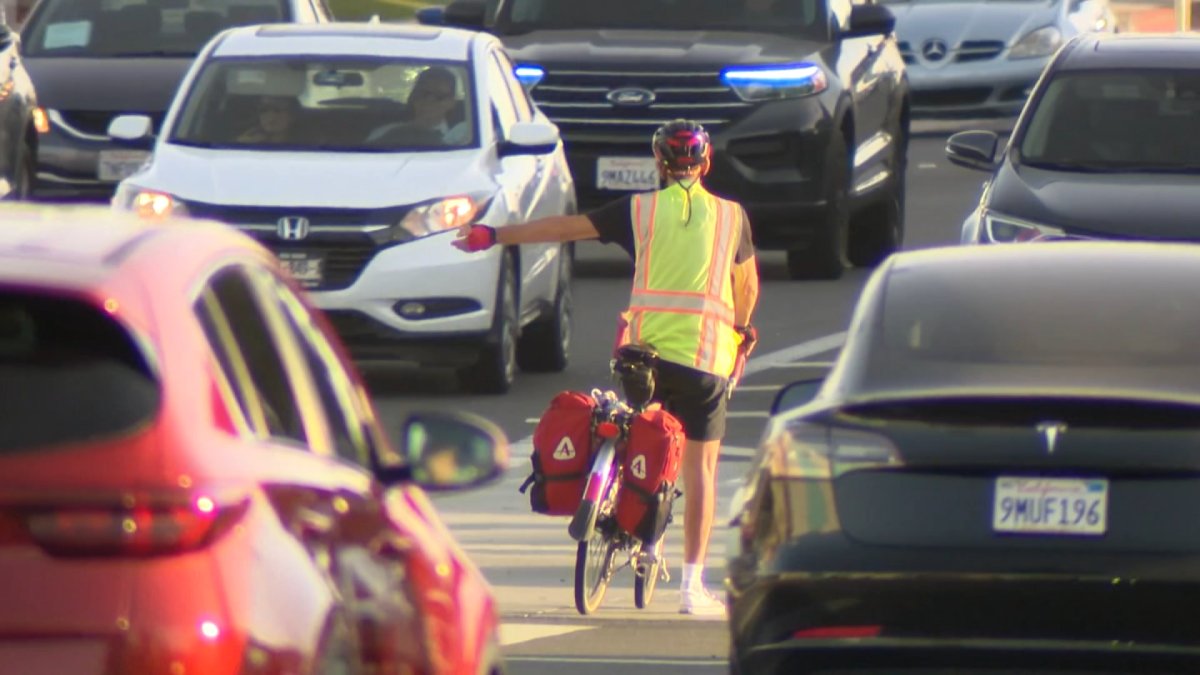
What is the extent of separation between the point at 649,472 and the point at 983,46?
1843cm

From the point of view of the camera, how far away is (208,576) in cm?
438

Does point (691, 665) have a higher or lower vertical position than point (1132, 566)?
lower

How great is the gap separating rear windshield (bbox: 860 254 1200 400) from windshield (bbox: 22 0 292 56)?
1345 cm

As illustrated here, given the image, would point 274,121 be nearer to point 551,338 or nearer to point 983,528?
point 551,338

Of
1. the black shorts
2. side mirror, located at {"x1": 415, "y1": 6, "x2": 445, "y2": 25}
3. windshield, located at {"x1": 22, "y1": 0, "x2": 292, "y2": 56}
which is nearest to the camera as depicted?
the black shorts

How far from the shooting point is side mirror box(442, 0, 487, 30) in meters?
20.3

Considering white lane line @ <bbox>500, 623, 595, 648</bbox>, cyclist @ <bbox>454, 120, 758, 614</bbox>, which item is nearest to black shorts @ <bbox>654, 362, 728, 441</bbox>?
cyclist @ <bbox>454, 120, 758, 614</bbox>

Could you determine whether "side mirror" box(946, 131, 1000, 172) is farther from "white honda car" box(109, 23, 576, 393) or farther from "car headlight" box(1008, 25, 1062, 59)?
"car headlight" box(1008, 25, 1062, 59)

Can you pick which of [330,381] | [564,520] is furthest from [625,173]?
[330,381]

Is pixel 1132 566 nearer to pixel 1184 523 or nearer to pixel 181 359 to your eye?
pixel 1184 523

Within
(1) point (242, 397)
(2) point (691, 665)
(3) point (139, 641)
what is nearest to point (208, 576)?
(3) point (139, 641)

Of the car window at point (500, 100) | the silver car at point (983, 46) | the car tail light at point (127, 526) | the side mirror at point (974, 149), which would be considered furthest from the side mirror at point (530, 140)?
the silver car at point (983, 46)

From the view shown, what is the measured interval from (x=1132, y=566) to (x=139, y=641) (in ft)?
10.7

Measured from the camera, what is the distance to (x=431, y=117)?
16047mm
